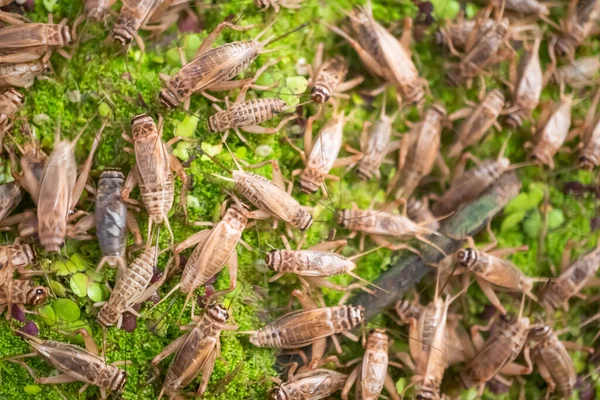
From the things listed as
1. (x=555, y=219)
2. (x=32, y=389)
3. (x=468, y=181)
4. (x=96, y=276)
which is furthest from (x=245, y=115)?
(x=555, y=219)

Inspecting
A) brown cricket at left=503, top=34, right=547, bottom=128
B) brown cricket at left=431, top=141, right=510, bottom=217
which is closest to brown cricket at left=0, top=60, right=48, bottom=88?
brown cricket at left=431, top=141, right=510, bottom=217

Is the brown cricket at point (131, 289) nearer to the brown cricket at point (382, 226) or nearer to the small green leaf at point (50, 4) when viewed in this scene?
the brown cricket at point (382, 226)

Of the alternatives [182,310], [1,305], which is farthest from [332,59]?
[1,305]

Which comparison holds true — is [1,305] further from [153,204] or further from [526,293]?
[526,293]

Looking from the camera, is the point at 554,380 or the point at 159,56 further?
the point at 554,380

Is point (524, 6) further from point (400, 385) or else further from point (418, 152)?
point (400, 385)

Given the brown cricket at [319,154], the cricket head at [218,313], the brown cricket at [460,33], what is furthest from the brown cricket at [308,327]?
the brown cricket at [460,33]
